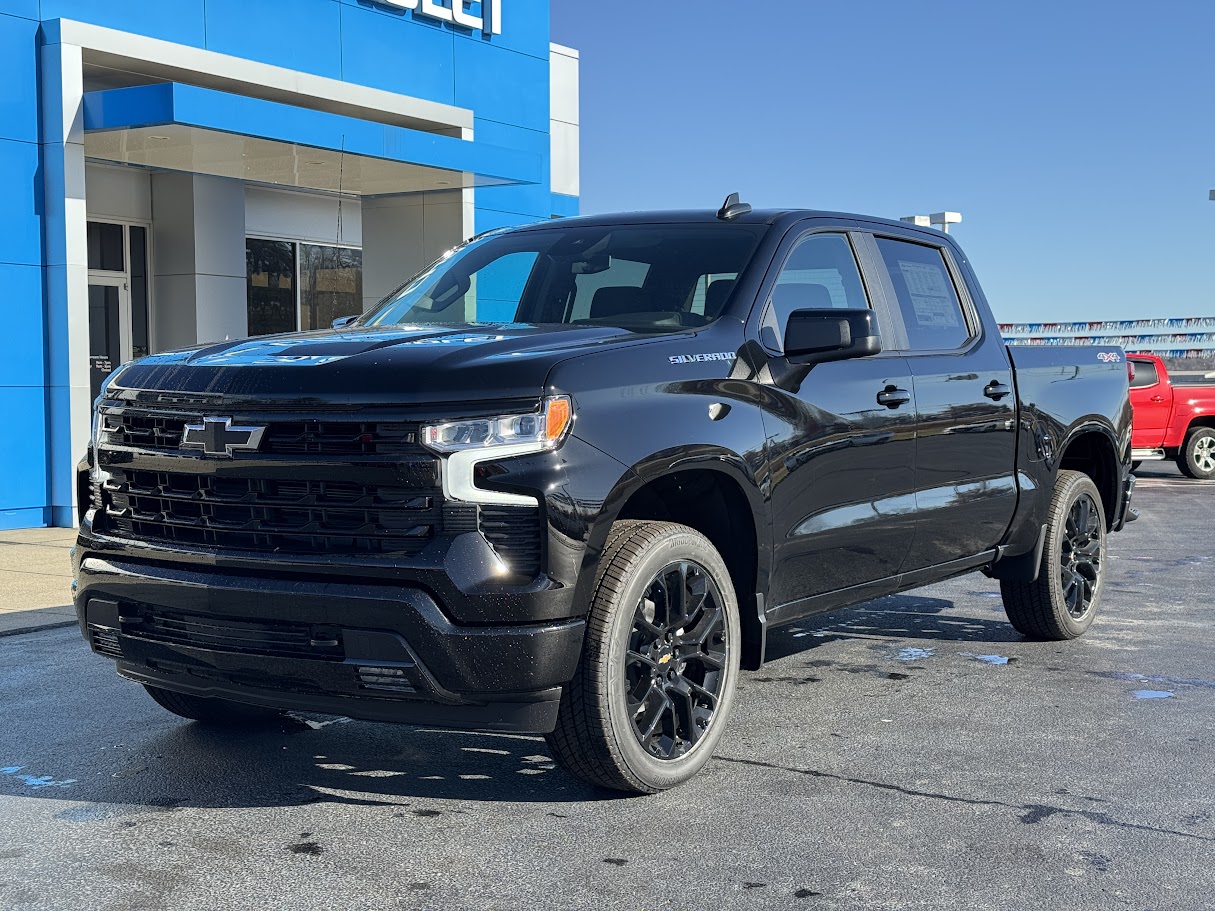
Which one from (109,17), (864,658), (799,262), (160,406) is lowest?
(864,658)

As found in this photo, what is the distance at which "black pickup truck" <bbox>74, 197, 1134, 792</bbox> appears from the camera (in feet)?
13.9

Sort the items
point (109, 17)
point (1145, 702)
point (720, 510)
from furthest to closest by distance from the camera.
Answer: point (109, 17), point (1145, 702), point (720, 510)

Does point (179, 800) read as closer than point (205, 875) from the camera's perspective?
No

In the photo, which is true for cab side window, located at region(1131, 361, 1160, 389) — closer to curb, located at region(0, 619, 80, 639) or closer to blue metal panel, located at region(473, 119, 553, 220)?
curb, located at region(0, 619, 80, 639)

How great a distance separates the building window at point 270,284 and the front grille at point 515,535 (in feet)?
50.1

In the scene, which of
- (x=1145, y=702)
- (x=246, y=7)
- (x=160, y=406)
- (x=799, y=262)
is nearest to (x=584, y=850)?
(x=160, y=406)

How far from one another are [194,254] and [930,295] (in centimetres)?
1277

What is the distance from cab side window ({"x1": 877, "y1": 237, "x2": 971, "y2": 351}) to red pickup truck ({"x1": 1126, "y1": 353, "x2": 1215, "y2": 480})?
13.0 meters

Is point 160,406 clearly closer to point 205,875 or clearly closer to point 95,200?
point 205,875

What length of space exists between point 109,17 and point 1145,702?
11.6 meters


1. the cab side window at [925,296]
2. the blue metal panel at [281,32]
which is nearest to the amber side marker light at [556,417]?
the cab side window at [925,296]

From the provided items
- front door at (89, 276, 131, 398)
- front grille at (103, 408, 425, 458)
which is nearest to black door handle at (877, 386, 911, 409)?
front grille at (103, 408, 425, 458)

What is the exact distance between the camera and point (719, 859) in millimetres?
4148

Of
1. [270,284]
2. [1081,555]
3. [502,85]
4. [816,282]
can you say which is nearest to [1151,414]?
[502,85]
